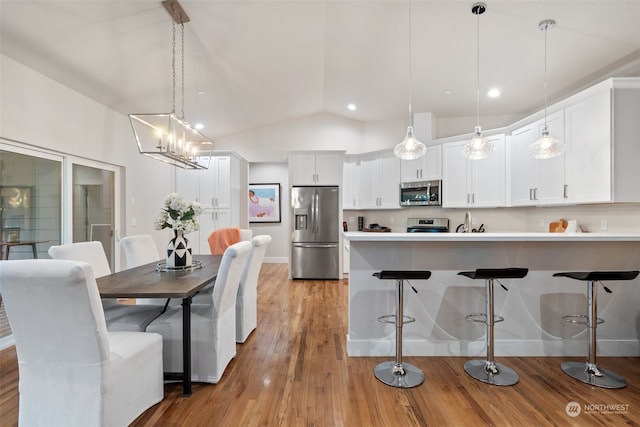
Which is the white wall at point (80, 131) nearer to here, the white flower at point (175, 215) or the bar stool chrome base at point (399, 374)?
the white flower at point (175, 215)

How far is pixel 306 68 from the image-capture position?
421cm

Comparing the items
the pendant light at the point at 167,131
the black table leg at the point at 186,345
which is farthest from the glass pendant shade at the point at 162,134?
the black table leg at the point at 186,345

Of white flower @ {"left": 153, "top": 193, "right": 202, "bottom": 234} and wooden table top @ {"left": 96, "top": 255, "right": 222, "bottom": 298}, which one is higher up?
white flower @ {"left": 153, "top": 193, "right": 202, "bottom": 234}

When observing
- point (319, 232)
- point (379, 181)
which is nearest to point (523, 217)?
point (379, 181)

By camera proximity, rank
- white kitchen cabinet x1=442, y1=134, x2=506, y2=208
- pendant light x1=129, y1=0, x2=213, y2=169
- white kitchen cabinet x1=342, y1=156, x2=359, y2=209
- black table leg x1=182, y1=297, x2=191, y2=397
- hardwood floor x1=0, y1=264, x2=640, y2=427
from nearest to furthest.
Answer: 1. hardwood floor x1=0, y1=264, x2=640, y2=427
2. black table leg x1=182, y1=297, x2=191, y2=397
3. pendant light x1=129, y1=0, x2=213, y2=169
4. white kitchen cabinet x1=442, y1=134, x2=506, y2=208
5. white kitchen cabinet x1=342, y1=156, x2=359, y2=209

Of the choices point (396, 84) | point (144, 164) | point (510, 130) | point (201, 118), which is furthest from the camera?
point (201, 118)

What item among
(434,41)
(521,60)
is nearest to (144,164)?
(434,41)

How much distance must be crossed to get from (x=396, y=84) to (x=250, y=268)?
3.28 m

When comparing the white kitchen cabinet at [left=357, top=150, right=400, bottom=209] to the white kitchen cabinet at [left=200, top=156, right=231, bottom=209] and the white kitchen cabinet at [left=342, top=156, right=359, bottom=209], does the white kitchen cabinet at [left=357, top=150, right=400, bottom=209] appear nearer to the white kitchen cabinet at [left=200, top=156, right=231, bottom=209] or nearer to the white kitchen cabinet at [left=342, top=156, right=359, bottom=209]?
the white kitchen cabinet at [left=342, top=156, right=359, bottom=209]

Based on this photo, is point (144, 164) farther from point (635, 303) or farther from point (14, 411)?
point (635, 303)

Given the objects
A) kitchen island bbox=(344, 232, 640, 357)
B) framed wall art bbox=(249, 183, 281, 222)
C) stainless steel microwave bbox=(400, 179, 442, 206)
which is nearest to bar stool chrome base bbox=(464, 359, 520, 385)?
kitchen island bbox=(344, 232, 640, 357)

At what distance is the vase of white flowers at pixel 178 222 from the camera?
2.59m

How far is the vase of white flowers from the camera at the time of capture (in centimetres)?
259

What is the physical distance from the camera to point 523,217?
429 cm
